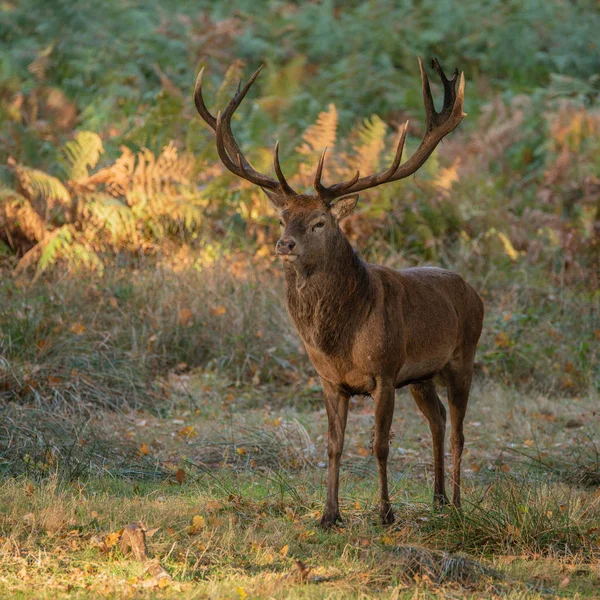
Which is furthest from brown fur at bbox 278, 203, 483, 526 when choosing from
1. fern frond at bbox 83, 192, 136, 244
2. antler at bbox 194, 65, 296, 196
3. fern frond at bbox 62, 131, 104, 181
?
fern frond at bbox 62, 131, 104, 181

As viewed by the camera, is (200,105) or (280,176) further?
(200,105)

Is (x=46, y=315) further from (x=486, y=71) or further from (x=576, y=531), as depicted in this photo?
(x=486, y=71)

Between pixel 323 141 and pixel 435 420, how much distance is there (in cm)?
711

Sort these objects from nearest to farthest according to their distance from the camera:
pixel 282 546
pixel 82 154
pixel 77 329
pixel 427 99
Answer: pixel 282 546 < pixel 427 99 < pixel 77 329 < pixel 82 154

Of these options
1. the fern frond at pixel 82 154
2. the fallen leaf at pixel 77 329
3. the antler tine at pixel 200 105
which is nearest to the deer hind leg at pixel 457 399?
the antler tine at pixel 200 105

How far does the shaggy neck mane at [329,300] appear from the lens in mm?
6152

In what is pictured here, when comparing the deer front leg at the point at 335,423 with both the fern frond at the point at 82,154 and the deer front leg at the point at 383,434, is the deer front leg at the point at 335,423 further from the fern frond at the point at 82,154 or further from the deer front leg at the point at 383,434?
the fern frond at the point at 82,154

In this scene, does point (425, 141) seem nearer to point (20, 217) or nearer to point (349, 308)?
point (349, 308)

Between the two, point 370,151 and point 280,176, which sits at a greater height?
point 280,176

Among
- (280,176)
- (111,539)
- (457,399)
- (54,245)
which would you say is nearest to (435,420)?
(457,399)

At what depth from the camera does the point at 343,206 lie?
6.29m

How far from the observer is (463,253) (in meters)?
12.7

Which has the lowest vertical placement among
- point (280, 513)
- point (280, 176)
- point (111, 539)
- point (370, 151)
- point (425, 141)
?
point (280, 513)

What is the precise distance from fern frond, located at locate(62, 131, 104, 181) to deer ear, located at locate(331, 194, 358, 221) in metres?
7.19
